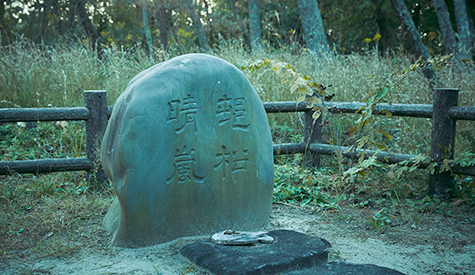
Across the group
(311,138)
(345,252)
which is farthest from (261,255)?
(311,138)

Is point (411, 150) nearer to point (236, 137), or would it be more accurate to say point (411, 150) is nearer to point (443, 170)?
point (443, 170)

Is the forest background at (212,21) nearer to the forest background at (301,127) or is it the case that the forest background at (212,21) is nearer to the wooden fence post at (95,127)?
the forest background at (301,127)

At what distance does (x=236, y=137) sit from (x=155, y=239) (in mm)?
890

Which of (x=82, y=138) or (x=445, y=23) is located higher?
(x=445, y=23)

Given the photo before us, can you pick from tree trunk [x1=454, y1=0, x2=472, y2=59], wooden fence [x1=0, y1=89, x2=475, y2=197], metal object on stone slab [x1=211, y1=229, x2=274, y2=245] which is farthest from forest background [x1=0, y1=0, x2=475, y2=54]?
metal object on stone slab [x1=211, y1=229, x2=274, y2=245]

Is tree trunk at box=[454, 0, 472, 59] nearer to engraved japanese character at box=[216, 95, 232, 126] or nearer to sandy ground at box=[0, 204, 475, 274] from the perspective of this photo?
sandy ground at box=[0, 204, 475, 274]

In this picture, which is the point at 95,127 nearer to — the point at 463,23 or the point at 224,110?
the point at 224,110

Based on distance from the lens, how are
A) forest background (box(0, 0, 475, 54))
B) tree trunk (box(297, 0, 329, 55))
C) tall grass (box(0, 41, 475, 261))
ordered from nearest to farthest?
tall grass (box(0, 41, 475, 261)) < tree trunk (box(297, 0, 329, 55)) < forest background (box(0, 0, 475, 54))

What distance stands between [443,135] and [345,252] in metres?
1.67

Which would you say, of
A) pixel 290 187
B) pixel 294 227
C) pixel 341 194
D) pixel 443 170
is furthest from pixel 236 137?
pixel 443 170

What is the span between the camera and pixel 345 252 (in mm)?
2547

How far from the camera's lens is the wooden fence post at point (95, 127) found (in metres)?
3.82

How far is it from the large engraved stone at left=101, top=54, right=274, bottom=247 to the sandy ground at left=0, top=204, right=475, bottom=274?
0.53 ft

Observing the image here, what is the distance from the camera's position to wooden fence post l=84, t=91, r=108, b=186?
382 centimetres
